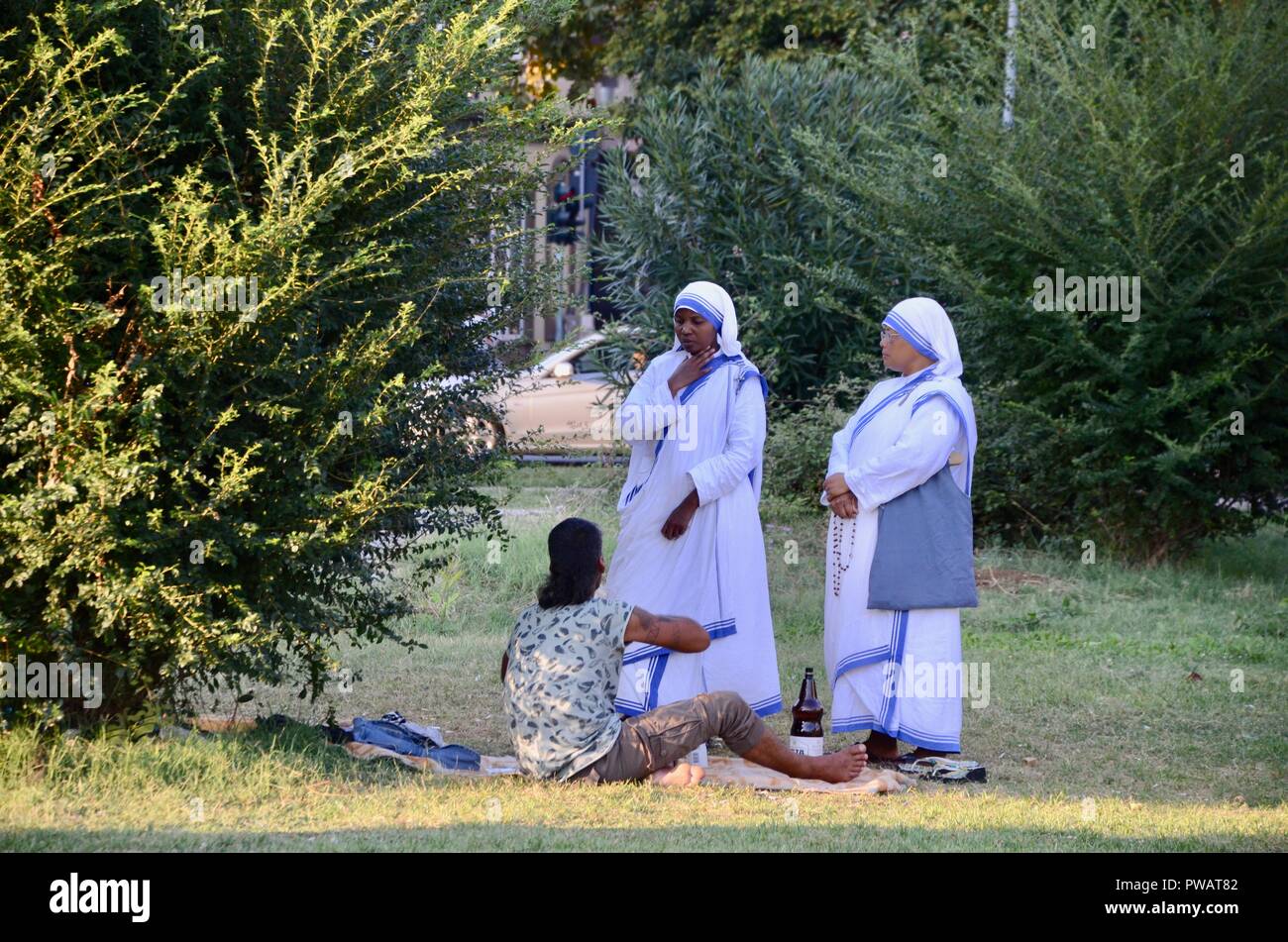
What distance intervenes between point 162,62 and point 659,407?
251 centimetres

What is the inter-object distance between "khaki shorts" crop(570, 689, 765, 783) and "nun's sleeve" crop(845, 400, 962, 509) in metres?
1.36

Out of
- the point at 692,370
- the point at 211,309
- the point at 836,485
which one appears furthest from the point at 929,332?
the point at 211,309

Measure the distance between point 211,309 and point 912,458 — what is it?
3.02 metres

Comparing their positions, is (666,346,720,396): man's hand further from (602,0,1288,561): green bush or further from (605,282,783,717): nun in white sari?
(602,0,1288,561): green bush

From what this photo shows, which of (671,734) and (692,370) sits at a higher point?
(692,370)

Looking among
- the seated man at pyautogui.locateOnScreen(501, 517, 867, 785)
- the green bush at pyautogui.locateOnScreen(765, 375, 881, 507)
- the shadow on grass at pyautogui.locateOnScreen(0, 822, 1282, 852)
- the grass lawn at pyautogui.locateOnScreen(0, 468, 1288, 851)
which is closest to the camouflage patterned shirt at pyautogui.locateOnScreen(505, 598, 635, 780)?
the seated man at pyautogui.locateOnScreen(501, 517, 867, 785)

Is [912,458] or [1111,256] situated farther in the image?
[1111,256]

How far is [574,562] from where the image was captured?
5.85 meters

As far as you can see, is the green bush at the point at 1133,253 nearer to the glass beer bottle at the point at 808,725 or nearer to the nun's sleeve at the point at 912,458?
the nun's sleeve at the point at 912,458

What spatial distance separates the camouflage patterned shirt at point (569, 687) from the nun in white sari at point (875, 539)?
55.6 inches

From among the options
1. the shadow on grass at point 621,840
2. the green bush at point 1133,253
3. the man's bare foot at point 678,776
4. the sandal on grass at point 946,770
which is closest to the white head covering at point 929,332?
the sandal on grass at point 946,770

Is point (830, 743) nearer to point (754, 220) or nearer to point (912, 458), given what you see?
point (912, 458)

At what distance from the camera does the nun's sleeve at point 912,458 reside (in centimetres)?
672

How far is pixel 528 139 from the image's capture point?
21.0 ft
